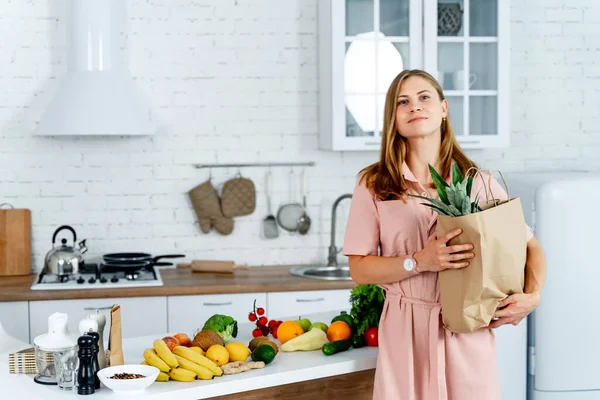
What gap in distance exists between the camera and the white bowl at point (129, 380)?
241cm

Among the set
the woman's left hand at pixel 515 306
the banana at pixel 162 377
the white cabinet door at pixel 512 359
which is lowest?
the white cabinet door at pixel 512 359

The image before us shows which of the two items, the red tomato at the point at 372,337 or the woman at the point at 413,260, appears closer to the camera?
the woman at the point at 413,260

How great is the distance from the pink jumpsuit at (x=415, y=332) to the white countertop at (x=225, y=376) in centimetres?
13

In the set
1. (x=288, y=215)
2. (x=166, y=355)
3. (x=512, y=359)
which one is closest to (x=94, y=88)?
(x=288, y=215)

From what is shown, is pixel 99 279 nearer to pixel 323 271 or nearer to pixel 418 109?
pixel 323 271

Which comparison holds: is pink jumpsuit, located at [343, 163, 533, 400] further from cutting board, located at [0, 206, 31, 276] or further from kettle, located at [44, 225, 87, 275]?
cutting board, located at [0, 206, 31, 276]

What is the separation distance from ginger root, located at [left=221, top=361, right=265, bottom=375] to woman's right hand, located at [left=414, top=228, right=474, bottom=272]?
59 cm

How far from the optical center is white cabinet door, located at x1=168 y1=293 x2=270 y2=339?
450cm

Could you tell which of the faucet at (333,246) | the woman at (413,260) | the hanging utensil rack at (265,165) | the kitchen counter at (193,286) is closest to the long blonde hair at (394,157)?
the woman at (413,260)

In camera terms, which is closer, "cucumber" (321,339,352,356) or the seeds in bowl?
the seeds in bowl

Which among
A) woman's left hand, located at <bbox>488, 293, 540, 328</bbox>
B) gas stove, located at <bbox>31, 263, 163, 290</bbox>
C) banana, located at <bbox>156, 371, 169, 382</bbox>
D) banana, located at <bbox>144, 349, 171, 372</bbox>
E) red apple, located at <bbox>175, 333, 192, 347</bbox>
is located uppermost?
woman's left hand, located at <bbox>488, 293, 540, 328</bbox>

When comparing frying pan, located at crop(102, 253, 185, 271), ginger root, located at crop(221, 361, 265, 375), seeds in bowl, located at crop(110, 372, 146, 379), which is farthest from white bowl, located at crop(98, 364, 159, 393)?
frying pan, located at crop(102, 253, 185, 271)

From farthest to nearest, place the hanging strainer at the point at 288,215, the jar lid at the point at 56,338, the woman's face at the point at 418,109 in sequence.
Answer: the hanging strainer at the point at 288,215 < the woman's face at the point at 418,109 < the jar lid at the point at 56,338

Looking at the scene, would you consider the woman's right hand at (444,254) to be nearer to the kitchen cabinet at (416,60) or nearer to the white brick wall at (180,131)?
the kitchen cabinet at (416,60)
